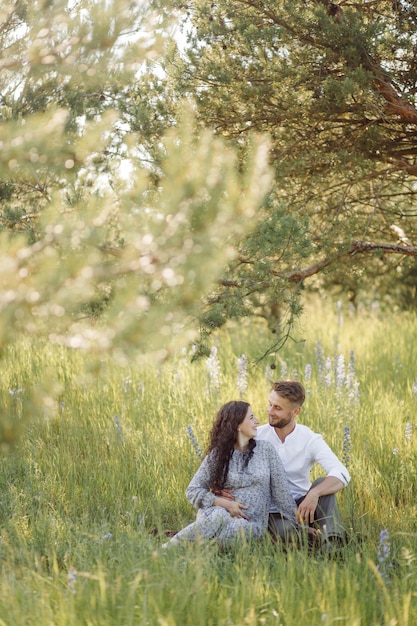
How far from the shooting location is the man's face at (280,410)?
4.88 meters

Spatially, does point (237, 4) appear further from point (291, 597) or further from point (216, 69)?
point (291, 597)

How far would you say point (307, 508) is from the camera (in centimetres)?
461

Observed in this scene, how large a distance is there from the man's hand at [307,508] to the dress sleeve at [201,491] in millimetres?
506

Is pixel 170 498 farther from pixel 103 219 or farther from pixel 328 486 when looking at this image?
pixel 103 219

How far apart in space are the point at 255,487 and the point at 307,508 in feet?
1.09

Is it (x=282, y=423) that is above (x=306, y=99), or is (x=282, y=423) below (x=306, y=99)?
below

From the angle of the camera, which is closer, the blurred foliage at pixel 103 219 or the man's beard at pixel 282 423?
the blurred foliage at pixel 103 219

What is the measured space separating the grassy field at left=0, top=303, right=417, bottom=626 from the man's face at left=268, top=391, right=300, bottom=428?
417 millimetres

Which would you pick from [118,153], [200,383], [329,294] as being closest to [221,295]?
[118,153]

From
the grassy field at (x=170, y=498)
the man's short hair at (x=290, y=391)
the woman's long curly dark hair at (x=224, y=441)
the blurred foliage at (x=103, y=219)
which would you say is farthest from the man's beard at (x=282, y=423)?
the blurred foliage at (x=103, y=219)

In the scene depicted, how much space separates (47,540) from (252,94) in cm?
322

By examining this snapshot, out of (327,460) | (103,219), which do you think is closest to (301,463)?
→ (327,460)

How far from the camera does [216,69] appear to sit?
5629mm

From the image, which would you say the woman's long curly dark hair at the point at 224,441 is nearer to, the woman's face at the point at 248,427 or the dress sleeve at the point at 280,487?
the woman's face at the point at 248,427
